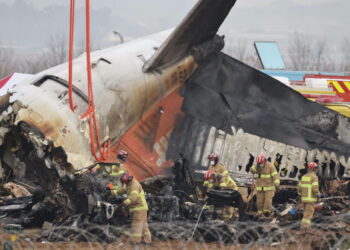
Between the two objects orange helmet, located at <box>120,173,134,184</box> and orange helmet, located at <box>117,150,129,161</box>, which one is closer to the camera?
orange helmet, located at <box>120,173,134,184</box>

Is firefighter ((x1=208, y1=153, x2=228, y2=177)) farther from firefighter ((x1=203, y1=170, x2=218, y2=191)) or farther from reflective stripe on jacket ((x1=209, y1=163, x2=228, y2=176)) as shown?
firefighter ((x1=203, y1=170, x2=218, y2=191))

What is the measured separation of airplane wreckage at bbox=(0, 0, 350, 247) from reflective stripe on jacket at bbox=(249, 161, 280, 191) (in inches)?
23.5

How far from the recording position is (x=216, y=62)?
58.0 feet

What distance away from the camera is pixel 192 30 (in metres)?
15.7

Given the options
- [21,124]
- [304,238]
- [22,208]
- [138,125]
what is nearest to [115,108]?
[138,125]

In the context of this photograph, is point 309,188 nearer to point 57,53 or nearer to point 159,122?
point 159,122

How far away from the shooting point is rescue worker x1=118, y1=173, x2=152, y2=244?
13.4m

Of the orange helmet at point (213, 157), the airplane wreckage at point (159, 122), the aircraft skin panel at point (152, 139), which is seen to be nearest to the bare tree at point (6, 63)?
the airplane wreckage at point (159, 122)

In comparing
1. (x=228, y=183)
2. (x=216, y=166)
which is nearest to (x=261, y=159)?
(x=228, y=183)

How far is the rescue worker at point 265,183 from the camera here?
54.8 feet

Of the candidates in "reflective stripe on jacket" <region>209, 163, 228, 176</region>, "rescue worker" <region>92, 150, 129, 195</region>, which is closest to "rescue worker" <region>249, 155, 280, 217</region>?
"reflective stripe on jacket" <region>209, 163, 228, 176</region>

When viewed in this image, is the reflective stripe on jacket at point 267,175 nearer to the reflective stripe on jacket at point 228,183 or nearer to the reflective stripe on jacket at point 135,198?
the reflective stripe on jacket at point 228,183

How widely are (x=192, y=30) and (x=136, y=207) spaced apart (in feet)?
15.9

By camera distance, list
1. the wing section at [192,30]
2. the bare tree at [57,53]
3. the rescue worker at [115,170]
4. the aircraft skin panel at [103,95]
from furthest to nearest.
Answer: the bare tree at [57,53] → the wing section at [192,30] → the rescue worker at [115,170] → the aircraft skin panel at [103,95]
